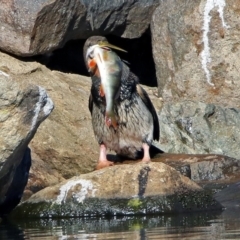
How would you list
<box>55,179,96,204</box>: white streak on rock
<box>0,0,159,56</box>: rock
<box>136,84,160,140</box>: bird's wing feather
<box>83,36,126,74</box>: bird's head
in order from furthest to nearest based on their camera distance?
<box>0,0,159,56</box>: rock → <box>136,84,160,140</box>: bird's wing feather → <box>83,36,126,74</box>: bird's head → <box>55,179,96,204</box>: white streak on rock

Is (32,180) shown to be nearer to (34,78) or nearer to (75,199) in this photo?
(75,199)

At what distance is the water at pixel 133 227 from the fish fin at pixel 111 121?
1528 mm

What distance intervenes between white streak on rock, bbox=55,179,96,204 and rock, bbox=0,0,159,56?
13.1 feet

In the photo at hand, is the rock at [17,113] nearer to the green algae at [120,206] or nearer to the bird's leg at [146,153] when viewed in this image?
the green algae at [120,206]

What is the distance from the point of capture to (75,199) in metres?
10.9

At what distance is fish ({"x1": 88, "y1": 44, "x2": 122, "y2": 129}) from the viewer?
37.3 feet

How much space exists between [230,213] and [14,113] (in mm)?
2328

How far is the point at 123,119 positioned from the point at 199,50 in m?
3.25

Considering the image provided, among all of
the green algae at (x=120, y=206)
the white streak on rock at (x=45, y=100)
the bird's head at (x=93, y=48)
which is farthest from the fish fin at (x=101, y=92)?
the white streak on rock at (x=45, y=100)

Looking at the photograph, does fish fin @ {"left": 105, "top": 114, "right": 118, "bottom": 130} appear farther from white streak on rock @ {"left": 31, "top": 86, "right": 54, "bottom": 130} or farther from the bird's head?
white streak on rock @ {"left": 31, "top": 86, "right": 54, "bottom": 130}

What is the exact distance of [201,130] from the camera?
14008 mm

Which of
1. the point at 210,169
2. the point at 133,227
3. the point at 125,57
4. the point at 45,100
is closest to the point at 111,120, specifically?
the point at 210,169

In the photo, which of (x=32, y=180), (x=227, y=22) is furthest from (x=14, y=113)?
(x=227, y=22)

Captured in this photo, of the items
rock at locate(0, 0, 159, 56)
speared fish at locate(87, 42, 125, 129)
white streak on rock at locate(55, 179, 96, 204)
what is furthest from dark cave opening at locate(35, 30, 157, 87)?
white streak on rock at locate(55, 179, 96, 204)
